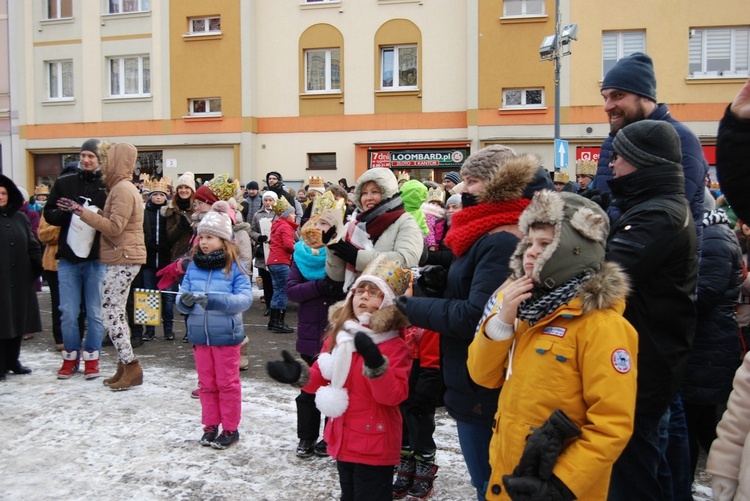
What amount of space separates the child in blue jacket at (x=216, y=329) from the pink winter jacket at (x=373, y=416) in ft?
4.96

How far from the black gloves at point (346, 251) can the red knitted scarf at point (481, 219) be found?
1.10m

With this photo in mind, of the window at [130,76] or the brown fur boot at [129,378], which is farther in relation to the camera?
the window at [130,76]

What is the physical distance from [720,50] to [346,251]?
2045 centimetres

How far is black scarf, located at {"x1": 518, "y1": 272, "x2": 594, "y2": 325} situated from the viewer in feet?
7.96

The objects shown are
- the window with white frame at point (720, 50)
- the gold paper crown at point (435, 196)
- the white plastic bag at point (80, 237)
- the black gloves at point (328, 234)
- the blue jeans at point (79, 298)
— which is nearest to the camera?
the black gloves at point (328, 234)

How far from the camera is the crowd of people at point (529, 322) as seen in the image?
2.31 metres

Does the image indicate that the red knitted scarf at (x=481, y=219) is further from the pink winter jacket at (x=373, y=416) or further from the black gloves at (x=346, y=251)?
the black gloves at (x=346, y=251)

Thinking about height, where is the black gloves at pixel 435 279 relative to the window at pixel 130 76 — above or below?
below

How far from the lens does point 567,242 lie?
95.8 inches

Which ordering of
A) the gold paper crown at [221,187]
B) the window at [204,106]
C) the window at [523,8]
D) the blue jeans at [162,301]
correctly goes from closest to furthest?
1. the gold paper crown at [221,187]
2. the blue jeans at [162,301]
3. the window at [523,8]
4. the window at [204,106]

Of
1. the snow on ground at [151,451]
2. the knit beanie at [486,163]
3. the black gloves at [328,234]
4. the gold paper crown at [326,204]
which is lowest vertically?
the snow on ground at [151,451]

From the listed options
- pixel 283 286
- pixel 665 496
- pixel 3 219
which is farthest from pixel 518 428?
pixel 283 286

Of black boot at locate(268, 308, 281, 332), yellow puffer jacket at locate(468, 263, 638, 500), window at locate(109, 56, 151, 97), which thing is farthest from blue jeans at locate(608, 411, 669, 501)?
window at locate(109, 56, 151, 97)

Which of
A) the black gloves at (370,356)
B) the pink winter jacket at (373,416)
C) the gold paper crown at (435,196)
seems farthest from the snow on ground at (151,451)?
the gold paper crown at (435,196)
